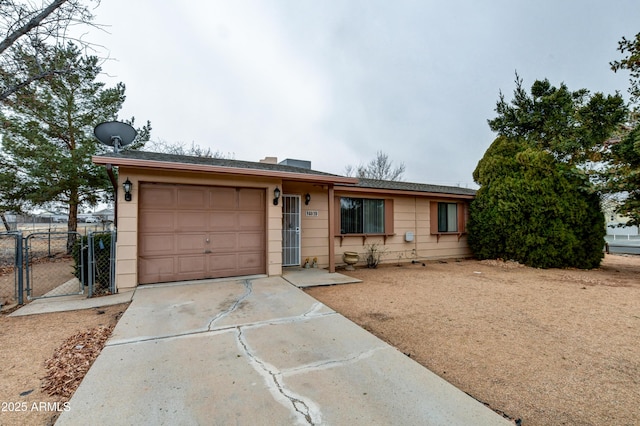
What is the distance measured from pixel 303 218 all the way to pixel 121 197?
416 centimetres

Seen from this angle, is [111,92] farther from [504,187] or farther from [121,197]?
[504,187]

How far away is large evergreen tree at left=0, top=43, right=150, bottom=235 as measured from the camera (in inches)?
356

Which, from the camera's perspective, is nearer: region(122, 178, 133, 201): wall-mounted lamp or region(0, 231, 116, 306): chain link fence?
region(0, 231, 116, 306): chain link fence

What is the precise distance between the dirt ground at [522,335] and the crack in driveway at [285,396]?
133 centimetres

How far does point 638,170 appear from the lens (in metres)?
7.02

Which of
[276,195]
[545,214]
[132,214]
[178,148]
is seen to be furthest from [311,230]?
[178,148]

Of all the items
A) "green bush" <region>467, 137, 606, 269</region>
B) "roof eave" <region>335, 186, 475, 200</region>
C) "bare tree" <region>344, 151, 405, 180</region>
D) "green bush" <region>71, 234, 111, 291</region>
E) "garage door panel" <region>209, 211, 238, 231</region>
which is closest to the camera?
"green bush" <region>71, 234, 111, 291</region>

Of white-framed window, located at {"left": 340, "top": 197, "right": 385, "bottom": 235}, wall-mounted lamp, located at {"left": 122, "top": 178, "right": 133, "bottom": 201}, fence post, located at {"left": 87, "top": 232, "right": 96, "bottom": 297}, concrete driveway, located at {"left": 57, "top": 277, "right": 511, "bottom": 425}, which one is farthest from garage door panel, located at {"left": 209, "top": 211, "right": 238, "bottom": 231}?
white-framed window, located at {"left": 340, "top": 197, "right": 385, "bottom": 235}

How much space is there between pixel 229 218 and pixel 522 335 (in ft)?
18.1

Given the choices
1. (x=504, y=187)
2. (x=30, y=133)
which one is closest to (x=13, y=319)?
(x=30, y=133)

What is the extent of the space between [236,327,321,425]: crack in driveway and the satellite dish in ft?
19.3

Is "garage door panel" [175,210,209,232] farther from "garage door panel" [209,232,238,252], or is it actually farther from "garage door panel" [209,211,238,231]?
"garage door panel" [209,232,238,252]

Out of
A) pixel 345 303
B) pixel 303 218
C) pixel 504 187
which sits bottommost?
pixel 345 303

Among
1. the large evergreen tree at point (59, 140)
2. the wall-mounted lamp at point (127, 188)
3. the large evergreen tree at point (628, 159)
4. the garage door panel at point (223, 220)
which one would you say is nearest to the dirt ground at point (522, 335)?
the large evergreen tree at point (628, 159)
